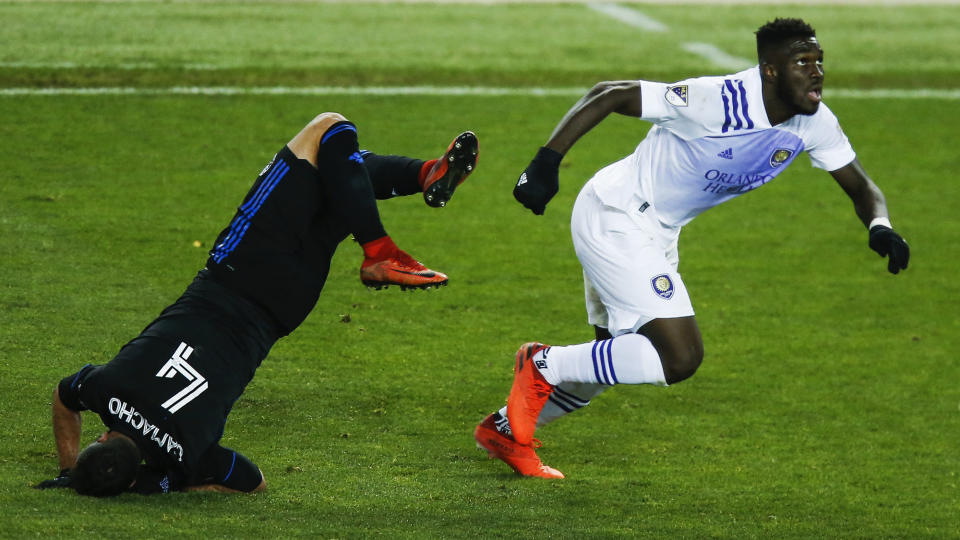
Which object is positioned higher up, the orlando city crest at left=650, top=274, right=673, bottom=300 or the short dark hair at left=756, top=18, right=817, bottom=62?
the short dark hair at left=756, top=18, right=817, bottom=62

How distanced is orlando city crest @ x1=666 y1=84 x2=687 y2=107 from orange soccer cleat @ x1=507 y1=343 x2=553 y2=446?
1256mm

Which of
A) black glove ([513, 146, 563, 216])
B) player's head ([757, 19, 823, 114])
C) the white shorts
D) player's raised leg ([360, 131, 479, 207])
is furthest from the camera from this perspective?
player's raised leg ([360, 131, 479, 207])

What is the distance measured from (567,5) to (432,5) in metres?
1.72

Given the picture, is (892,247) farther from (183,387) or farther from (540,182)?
(183,387)

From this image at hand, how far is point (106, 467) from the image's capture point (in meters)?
5.32

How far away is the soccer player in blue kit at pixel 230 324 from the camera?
18.0ft

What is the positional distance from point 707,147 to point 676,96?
0.27 meters

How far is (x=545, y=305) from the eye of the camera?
9.00 meters

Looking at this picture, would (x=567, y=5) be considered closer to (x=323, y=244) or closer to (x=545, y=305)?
(x=545, y=305)

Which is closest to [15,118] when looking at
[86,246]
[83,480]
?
[86,246]

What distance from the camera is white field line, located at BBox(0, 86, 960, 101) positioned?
1245 centimetres

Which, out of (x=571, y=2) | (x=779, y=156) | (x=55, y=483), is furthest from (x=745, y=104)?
(x=571, y=2)

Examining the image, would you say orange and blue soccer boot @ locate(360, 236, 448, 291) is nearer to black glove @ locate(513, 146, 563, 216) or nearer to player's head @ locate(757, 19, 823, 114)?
black glove @ locate(513, 146, 563, 216)

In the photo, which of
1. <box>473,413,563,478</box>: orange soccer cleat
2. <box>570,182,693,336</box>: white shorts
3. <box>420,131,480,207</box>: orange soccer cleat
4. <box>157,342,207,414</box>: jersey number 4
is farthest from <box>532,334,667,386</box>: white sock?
<box>157,342,207,414</box>: jersey number 4
